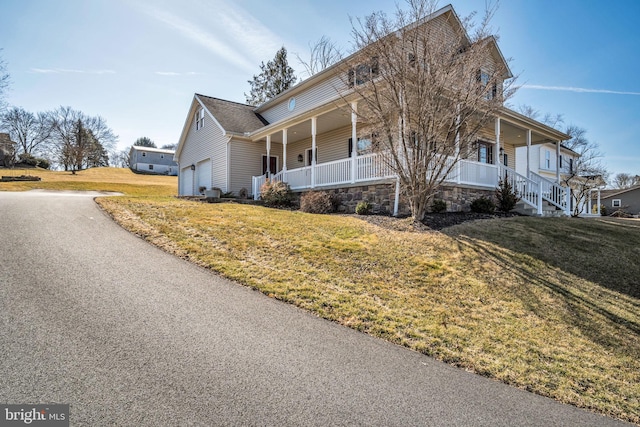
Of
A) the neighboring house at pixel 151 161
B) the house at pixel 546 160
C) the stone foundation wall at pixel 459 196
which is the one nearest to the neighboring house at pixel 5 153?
the neighboring house at pixel 151 161

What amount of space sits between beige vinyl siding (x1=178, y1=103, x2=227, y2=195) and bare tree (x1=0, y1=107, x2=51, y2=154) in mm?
46963

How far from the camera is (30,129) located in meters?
54.4

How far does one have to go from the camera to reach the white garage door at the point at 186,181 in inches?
874

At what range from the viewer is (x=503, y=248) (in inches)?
287

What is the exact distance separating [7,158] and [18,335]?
55707 mm

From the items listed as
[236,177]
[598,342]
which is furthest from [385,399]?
[236,177]

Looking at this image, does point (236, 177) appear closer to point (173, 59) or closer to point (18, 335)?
point (173, 59)

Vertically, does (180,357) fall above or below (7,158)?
below

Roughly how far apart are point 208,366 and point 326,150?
14599 mm

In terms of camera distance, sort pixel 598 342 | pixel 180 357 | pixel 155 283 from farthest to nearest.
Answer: pixel 155 283, pixel 598 342, pixel 180 357

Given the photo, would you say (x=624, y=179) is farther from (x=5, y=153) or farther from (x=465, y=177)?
(x=5, y=153)

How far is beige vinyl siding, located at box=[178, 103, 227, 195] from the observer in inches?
709

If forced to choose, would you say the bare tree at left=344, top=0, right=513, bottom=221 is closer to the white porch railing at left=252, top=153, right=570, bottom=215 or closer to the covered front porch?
the covered front porch

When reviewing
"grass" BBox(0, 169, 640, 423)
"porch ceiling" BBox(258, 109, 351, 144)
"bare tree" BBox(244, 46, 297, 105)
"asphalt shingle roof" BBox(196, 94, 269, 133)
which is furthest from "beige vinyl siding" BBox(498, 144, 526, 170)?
"bare tree" BBox(244, 46, 297, 105)
